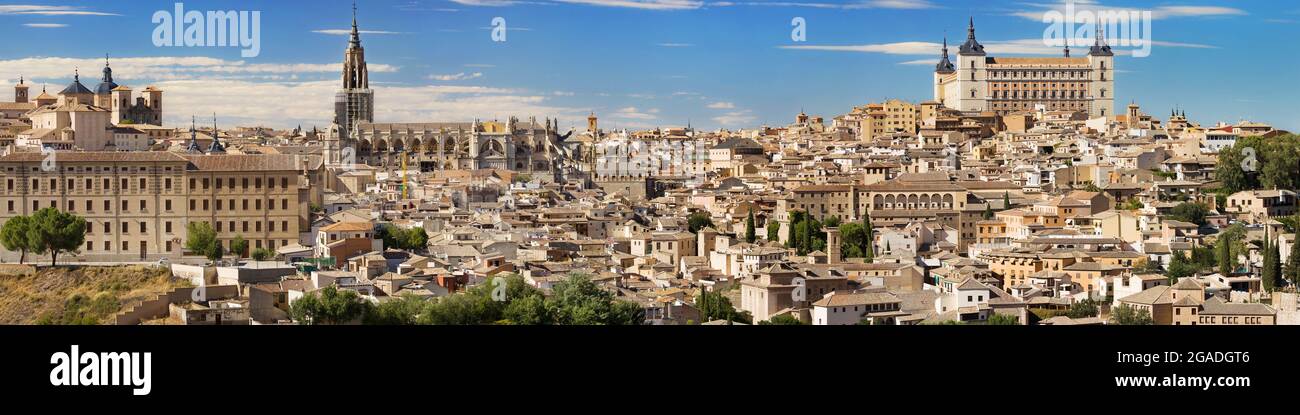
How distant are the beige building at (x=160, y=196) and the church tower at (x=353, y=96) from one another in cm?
1282

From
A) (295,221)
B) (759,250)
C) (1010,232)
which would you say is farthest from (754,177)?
(295,221)

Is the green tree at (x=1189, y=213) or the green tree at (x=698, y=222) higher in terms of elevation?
the green tree at (x=1189, y=213)

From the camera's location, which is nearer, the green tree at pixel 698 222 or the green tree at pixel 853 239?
the green tree at pixel 853 239

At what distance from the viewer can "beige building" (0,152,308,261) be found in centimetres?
1376

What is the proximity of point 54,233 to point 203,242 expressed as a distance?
1.08m

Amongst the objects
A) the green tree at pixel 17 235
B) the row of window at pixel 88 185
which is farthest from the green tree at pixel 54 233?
the row of window at pixel 88 185

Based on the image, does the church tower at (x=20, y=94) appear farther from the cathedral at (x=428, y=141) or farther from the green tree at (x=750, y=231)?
the green tree at (x=750, y=231)

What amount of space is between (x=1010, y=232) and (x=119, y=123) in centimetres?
1552

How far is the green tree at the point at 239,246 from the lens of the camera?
Answer: 13.5 metres

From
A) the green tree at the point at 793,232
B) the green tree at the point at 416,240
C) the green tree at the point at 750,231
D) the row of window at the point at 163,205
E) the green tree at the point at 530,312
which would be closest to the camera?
the green tree at the point at 530,312

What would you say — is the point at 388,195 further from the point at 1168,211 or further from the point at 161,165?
the point at 1168,211
